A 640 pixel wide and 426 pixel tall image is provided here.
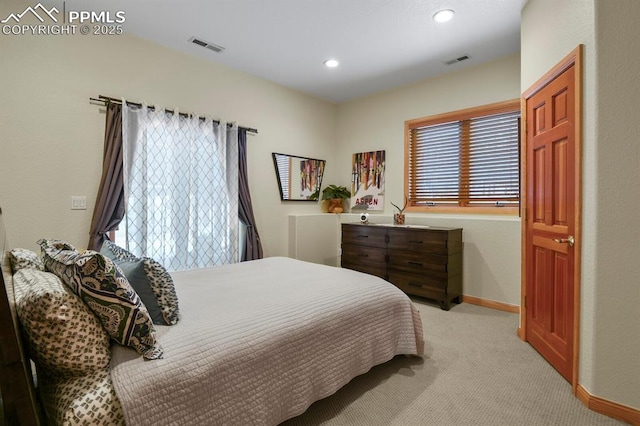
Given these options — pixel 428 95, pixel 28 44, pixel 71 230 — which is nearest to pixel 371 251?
pixel 428 95

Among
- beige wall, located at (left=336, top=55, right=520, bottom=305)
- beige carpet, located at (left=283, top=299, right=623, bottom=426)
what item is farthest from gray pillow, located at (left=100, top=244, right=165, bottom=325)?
beige wall, located at (left=336, top=55, right=520, bottom=305)

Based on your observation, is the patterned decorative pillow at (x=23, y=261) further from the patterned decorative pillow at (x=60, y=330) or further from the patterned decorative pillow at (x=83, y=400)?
the patterned decorative pillow at (x=83, y=400)

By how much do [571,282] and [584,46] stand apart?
1391 millimetres

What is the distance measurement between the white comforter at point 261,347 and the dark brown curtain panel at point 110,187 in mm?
1043

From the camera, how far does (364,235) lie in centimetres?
412

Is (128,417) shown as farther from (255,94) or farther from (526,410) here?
(255,94)

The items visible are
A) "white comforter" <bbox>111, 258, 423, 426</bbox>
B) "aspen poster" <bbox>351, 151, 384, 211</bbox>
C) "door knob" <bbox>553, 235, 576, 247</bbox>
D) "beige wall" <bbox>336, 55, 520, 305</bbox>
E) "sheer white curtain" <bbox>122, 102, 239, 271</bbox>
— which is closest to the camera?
"white comforter" <bbox>111, 258, 423, 426</bbox>

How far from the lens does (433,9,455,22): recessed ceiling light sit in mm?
2641

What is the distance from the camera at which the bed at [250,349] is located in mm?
1061

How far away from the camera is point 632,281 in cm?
162

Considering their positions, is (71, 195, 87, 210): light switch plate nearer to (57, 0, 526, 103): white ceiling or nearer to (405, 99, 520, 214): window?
(57, 0, 526, 103): white ceiling

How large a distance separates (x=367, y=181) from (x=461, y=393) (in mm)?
3217

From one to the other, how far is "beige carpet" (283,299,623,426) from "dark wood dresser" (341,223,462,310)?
0.89 meters

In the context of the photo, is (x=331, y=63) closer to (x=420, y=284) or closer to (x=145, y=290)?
(x=420, y=284)
